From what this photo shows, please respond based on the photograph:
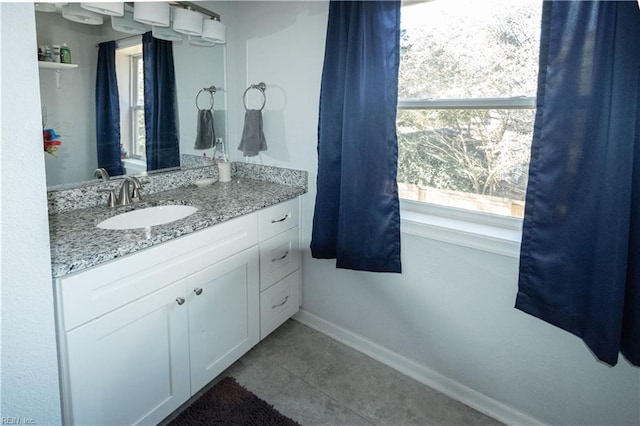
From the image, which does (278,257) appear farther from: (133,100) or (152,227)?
(133,100)

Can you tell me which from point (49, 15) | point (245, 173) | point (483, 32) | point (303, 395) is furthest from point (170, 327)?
point (483, 32)

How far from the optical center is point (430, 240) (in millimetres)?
1783

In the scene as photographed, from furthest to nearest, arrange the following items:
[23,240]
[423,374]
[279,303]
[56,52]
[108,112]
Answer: [279,303] → [423,374] → [108,112] → [56,52] → [23,240]

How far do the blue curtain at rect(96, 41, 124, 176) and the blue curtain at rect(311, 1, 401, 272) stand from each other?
984 millimetres

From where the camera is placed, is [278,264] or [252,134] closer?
Answer: [278,264]

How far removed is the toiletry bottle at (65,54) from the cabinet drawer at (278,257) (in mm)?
1158

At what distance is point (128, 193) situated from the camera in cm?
181

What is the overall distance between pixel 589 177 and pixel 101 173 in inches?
78.4

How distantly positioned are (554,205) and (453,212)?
47 centimetres

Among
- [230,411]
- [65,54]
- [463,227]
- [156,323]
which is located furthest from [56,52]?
[463,227]

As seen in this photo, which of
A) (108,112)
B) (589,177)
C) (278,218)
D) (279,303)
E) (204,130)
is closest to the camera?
(589,177)

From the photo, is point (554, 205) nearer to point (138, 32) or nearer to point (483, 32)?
point (483, 32)

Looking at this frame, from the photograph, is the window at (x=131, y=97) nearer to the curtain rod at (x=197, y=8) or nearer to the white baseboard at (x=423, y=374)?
the curtain rod at (x=197, y=8)

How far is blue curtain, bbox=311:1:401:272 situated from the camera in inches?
66.2
